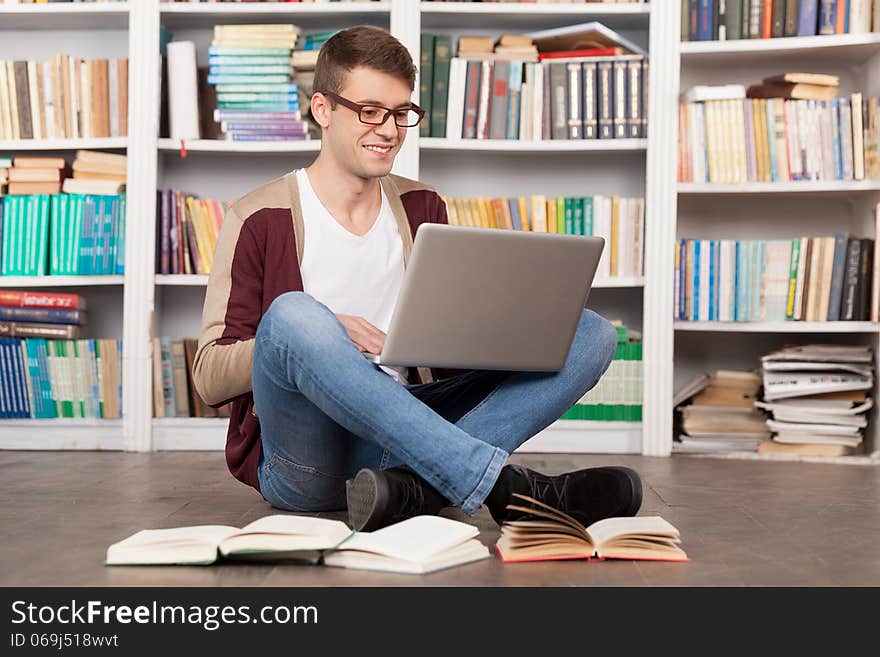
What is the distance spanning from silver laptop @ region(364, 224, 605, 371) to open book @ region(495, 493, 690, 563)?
0.26 metres

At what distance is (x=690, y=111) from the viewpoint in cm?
325

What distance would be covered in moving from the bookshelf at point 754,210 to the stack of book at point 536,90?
0.66 ft

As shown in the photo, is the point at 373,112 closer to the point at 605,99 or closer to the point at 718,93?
the point at 605,99

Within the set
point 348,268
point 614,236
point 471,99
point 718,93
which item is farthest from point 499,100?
point 348,268

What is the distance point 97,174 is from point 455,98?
1.13 meters

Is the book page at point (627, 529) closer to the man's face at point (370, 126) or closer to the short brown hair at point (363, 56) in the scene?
the man's face at point (370, 126)

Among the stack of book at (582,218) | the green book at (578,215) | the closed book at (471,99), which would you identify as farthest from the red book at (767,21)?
the closed book at (471,99)

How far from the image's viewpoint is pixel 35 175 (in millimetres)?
3295

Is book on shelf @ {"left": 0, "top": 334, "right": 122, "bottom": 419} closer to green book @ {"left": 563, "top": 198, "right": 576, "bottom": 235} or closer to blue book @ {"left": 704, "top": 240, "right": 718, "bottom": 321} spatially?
green book @ {"left": 563, "top": 198, "right": 576, "bottom": 235}

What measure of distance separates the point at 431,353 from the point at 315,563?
357mm

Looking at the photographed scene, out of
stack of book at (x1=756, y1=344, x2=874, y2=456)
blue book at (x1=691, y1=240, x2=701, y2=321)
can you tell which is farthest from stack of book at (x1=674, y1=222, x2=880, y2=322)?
stack of book at (x1=756, y1=344, x2=874, y2=456)

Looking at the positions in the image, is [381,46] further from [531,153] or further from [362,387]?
[531,153]

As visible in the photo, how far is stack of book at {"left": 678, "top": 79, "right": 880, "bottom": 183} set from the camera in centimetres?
318
